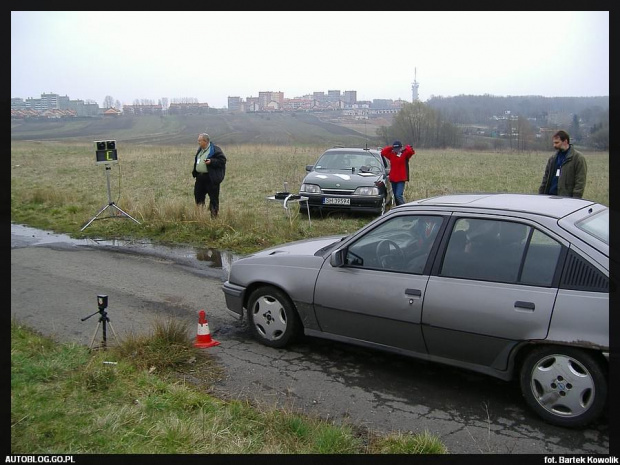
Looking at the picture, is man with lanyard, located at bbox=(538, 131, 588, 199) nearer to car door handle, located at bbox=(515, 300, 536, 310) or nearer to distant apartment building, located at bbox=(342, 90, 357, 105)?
car door handle, located at bbox=(515, 300, 536, 310)

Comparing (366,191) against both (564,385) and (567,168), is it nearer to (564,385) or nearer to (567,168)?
(567,168)

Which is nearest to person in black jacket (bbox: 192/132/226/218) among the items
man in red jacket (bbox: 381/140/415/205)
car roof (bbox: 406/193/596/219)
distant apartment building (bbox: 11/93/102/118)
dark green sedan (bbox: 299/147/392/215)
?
dark green sedan (bbox: 299/147/392/215)

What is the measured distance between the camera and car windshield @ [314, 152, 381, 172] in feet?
49.4

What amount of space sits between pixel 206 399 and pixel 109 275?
5.08m

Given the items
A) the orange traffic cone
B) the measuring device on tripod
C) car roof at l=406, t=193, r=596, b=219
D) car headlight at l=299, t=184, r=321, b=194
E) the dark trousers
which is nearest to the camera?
car roof at l=406, t=193, r=596, b=219

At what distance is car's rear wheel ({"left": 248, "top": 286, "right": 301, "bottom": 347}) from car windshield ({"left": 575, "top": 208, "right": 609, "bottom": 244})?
2761mm

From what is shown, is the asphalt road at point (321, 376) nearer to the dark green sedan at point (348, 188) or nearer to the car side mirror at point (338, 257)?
the car side mirror at point (338, 257)

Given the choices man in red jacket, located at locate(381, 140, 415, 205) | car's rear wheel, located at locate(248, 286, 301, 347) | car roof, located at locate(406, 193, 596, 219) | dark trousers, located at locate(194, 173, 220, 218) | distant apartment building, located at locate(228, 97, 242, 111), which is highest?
distant apartment building, located at locate(228, 97, 242, 111)

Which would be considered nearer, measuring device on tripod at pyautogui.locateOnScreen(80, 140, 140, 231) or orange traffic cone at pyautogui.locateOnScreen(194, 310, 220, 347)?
orange traffic cone at pyautogui.locateOnScreen(194, 310, 220, 347)

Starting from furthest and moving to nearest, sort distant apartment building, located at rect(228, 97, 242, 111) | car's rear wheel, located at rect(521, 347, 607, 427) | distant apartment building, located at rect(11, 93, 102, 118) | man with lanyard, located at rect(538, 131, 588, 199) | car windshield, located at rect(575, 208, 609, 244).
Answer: distant apartment building, located at rect(228, 97, 242, 111) → distant apartment building, located at rect(11, 93, 102, 118) → man with lanyard, located at rect(538, 131, 588, 199) → car windshield, located at rect(575, 208, 609, 244) → car's rear wheel, located at rect(521, 347, 607, 427)

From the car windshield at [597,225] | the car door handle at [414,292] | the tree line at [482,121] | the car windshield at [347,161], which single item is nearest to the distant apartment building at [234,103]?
the tree line at [482,121]

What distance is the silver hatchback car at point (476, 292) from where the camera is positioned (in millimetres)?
4227

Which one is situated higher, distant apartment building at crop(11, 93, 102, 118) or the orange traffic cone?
distant apartment building at crop(11, 93, 102, 118)
